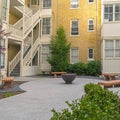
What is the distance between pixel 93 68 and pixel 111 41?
3678 millimetres

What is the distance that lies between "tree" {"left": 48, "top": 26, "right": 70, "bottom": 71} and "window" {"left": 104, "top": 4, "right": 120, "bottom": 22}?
5391 mm

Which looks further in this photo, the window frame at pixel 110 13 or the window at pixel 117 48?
the window frame at pixel 110 13

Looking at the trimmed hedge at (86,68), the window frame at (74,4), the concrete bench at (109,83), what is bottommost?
the concrete bench at (109,83)

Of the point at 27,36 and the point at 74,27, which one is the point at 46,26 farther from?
the point at 27,36

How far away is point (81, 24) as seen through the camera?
114ft

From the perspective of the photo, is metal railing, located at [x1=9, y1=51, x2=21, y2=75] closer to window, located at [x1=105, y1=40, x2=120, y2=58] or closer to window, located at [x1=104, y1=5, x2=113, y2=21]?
window, located at [x1=105, y1=40, x2=120, y2=58]

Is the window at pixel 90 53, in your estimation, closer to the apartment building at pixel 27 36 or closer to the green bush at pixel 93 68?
the green bush at pixel 93 68

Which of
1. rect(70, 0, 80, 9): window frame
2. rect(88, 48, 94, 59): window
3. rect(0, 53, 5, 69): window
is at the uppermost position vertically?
rect(70, 0, 80, 9): window frame

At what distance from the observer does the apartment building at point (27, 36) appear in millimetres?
27798

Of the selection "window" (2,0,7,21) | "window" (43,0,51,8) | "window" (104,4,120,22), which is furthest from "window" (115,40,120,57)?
"window" (2,0,7,21)

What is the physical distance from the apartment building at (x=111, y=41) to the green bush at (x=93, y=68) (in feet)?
6.82

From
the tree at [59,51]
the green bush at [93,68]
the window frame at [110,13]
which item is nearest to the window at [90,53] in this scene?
the green bush at [93,68]

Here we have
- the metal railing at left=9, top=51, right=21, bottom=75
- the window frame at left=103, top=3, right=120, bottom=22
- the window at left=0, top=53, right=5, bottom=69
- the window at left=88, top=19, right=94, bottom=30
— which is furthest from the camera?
the window at left=88, top=19, right=94, bottom=30

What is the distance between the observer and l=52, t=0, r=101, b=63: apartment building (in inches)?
1335
